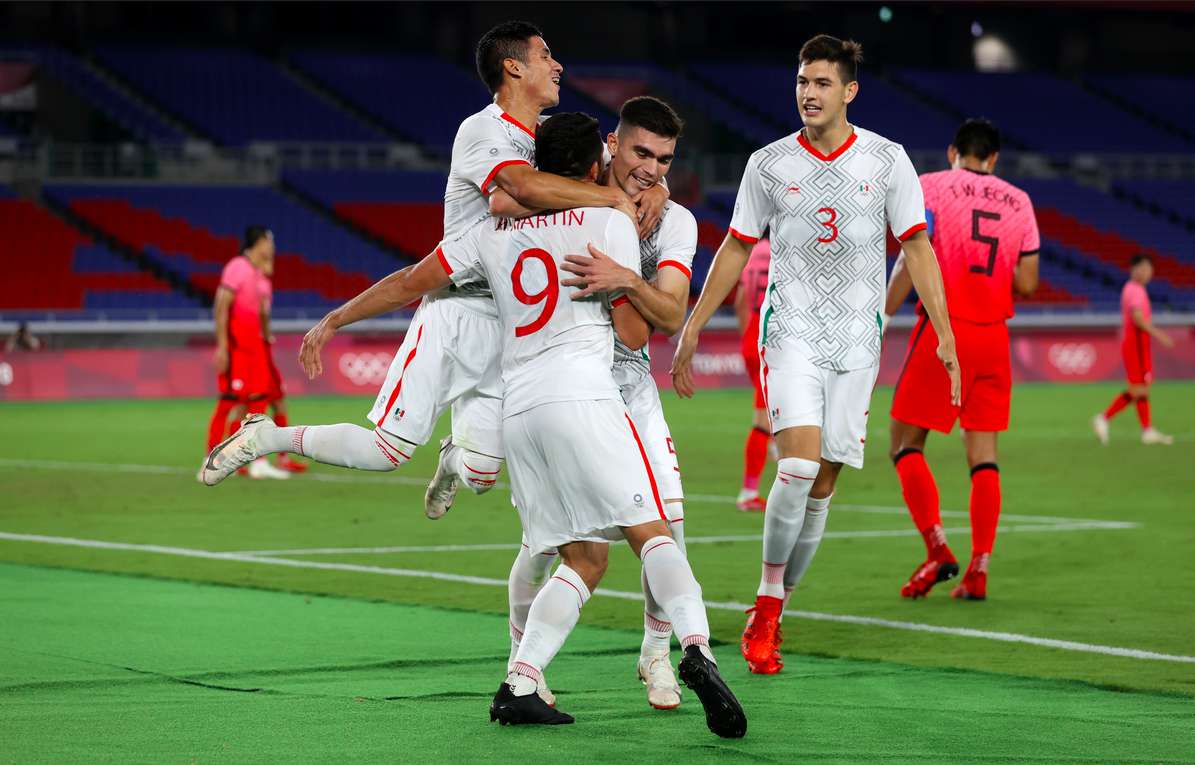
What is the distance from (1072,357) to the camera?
3562cm

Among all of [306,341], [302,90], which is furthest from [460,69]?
[306,341]

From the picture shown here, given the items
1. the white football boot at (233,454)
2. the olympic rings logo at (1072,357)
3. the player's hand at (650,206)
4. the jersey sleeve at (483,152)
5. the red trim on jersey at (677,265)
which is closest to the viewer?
the red trim on jersey at (677,265)

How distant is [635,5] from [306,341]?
43.3 m

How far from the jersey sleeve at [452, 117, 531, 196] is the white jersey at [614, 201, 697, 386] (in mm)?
531

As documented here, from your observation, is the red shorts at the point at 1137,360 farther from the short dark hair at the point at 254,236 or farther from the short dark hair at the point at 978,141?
the short dark hair at the point at 978,141

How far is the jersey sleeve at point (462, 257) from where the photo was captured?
605cm

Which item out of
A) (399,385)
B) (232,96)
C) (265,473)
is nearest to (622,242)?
(399,385)

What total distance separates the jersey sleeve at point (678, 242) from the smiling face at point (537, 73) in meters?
0.66

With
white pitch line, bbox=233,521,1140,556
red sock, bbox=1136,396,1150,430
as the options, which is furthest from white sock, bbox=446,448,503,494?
red sock, bbox=1136,396,1150,430

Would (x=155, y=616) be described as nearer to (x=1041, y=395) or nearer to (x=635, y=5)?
(x=1041, y=395)

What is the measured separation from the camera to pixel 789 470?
734 cm

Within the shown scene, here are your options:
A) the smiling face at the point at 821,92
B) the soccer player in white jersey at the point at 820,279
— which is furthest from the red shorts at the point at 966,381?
the smiling face at the point at 821,92

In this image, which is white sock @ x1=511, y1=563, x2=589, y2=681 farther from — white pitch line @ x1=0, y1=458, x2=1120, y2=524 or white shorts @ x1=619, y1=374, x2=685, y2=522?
white pitch line @ x1=0, y1=458, x2=1120, y2=524

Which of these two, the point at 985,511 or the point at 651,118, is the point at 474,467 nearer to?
the point at 651,118
